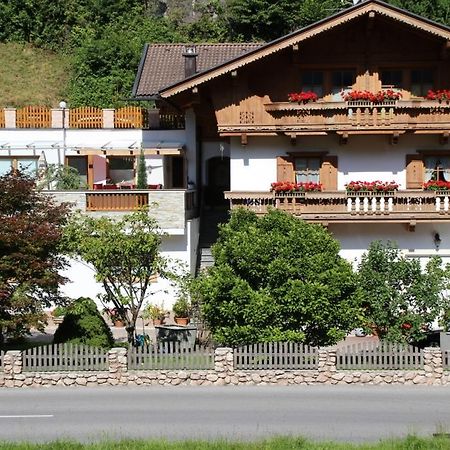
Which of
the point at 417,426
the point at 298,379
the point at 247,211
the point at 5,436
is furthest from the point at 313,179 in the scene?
the point at 5,436

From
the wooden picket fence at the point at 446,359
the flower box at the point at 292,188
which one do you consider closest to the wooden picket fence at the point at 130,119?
the flower box at the point at 292,188

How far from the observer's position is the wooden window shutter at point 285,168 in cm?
3178

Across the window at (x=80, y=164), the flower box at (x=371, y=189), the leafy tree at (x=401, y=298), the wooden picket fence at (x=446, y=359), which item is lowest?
the wooden picket fence at (x=446, y=359)

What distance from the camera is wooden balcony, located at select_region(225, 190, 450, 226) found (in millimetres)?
30328

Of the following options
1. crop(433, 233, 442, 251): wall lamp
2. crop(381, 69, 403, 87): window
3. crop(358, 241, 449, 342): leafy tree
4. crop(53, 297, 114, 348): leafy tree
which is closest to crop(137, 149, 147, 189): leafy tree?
crop(53, 297, 114, 348): leafy tree

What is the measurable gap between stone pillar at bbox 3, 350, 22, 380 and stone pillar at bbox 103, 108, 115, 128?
15033 millimetres

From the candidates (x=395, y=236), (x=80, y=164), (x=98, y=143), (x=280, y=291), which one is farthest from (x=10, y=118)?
(x=280, y=291)

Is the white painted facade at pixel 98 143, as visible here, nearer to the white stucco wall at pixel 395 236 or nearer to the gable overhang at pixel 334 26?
the gable overhang at pixel 334 26

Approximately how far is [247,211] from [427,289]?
247 inches

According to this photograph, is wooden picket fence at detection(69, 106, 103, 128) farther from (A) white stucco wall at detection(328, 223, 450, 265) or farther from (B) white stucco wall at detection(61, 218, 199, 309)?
(A) white stucco wall at detection(328, 223, 450, 265)

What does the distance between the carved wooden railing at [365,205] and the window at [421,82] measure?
351cm

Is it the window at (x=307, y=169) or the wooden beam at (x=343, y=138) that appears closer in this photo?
the wooden beam at (x=343, y=138)

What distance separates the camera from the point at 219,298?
2441cm

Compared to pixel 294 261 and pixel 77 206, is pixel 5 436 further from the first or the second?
pixel 77 206
